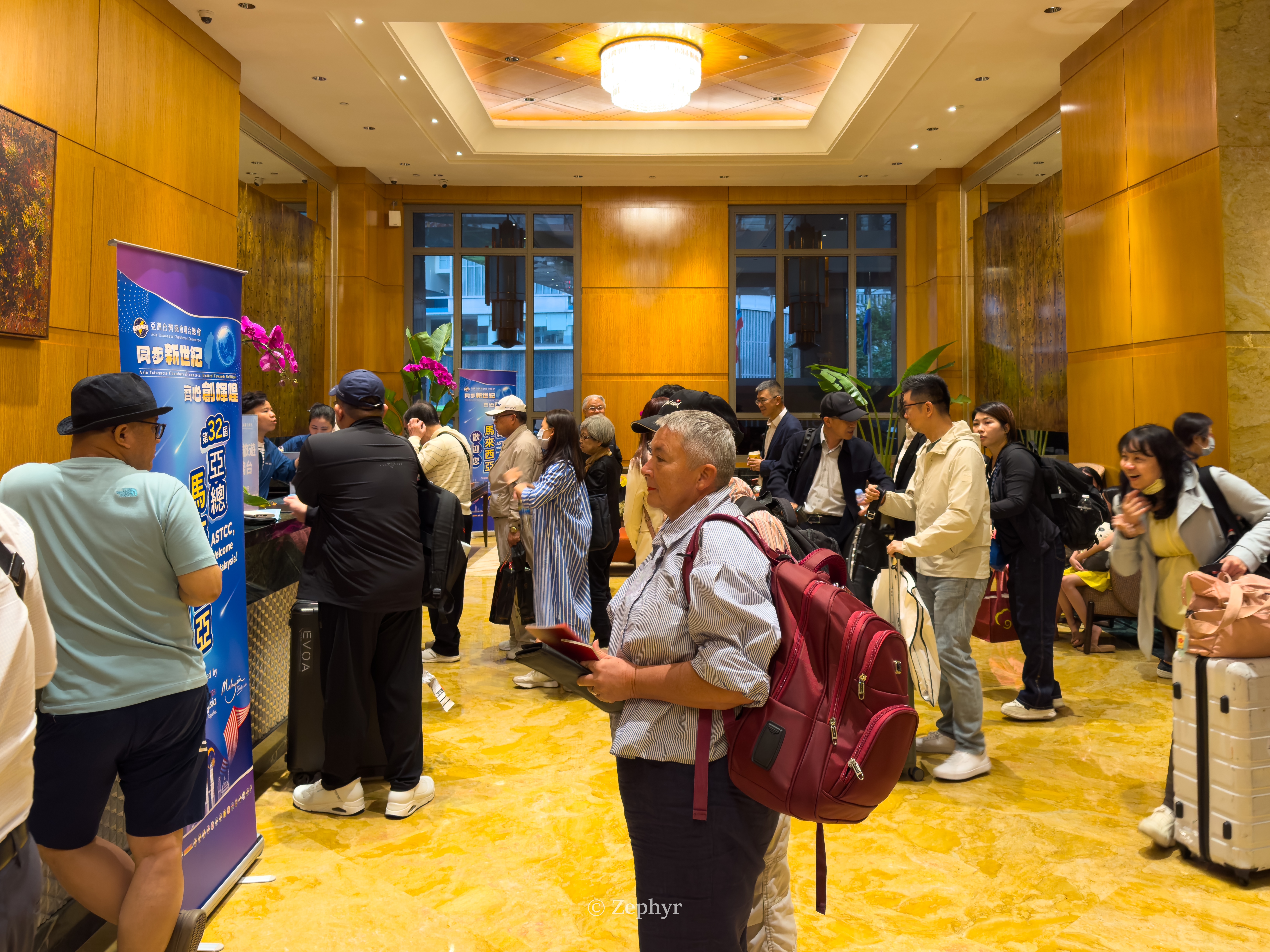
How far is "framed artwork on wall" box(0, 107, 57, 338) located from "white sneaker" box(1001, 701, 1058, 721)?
5.48m

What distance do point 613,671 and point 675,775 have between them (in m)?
0.22

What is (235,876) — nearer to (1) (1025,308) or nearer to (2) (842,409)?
(2) (842,409)

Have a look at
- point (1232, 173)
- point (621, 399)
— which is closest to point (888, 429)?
point (621, 399)

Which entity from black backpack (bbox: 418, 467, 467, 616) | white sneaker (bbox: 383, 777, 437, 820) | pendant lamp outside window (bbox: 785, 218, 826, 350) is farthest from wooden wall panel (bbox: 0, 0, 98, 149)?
pendant lamp outside window (bbox: 785, 218, 826, 350)

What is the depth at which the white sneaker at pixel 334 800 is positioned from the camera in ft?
10.8

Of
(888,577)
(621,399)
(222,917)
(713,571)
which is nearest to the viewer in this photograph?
(713,571)

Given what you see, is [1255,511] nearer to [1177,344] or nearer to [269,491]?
[1177,344]

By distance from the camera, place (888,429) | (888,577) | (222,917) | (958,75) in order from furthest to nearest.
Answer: (888,429)
(958,75)
(888,577)
(222,917)

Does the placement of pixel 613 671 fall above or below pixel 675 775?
above

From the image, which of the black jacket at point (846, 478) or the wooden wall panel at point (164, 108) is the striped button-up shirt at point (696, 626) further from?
the wooden wall panel at point (164, 108)

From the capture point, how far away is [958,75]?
24.0ft

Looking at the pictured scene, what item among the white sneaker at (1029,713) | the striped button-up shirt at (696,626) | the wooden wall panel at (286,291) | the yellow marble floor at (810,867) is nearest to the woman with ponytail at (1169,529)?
the yellow marble floor at (810,867)

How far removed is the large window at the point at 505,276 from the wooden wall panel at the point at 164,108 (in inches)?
177

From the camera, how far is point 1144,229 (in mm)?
5855
